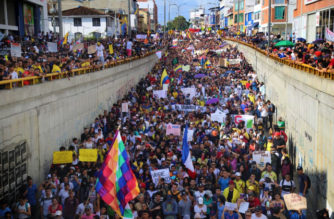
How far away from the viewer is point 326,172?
12891 millimetres

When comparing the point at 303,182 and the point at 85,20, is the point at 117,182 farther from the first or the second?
the point at 85,20

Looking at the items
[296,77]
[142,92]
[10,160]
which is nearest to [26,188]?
[10,160]

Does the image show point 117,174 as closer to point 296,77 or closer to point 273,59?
point 296,77

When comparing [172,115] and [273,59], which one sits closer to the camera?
[172,115]

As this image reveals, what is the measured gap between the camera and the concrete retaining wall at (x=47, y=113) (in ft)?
45.2

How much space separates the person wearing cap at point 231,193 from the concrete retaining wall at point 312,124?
94.0 inches

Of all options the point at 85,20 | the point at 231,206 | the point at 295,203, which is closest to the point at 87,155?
the point at 231,206

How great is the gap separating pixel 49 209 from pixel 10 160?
8.54ft

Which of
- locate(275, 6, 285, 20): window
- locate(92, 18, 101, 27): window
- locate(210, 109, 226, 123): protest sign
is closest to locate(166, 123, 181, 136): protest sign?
locate(210, 109, 226, 123): protest sign

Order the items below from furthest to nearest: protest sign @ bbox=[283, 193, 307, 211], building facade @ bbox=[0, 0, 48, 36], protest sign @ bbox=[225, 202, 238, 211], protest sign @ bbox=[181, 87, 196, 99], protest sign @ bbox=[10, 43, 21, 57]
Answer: building facade @ bbox=[0, 0, 48, 36]
protest sign @ bbox=[181, 87, 196, 99]
protest sign @ bbox=[10, 43, 21, 57]
protest sign @ bbox=[225, 202, 238, 211]
protest sign @ bbox=[283, 193, 307, 211]

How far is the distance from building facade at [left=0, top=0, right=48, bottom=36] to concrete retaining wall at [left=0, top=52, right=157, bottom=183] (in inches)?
407

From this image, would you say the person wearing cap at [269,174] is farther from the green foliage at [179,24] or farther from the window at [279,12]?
the green foliage at [179,24]

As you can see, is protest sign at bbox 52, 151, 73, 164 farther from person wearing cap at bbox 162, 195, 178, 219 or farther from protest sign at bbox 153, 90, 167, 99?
protest sign at bbox 153, 90, 167, 99

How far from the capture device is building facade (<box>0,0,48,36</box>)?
3219cm
